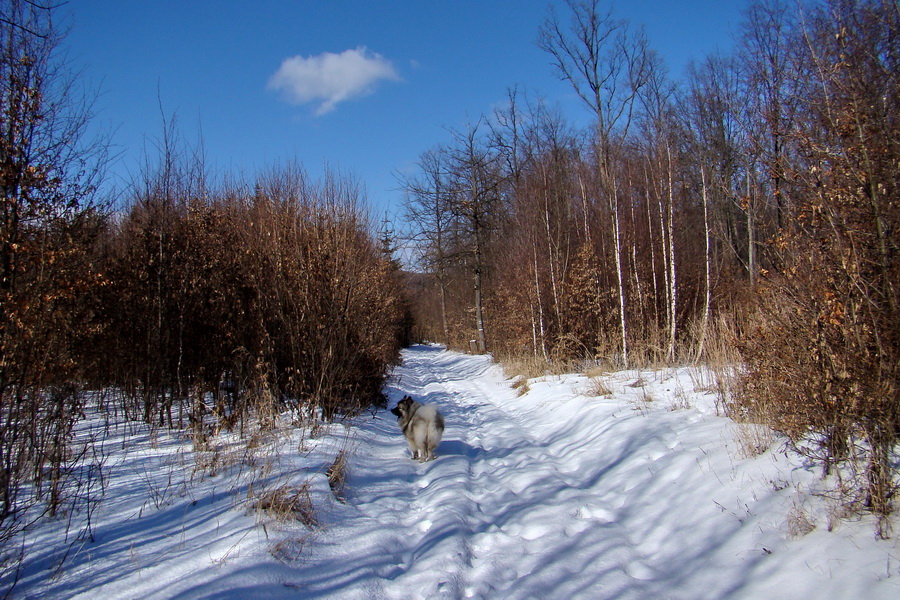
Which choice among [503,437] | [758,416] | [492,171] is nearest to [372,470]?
[503,437]

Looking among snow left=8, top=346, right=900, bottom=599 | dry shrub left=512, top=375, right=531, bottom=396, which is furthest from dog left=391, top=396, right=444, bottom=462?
dry shrub left=512, top=375, right=531, bottom=396

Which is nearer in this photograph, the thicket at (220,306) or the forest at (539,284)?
the forest at (539,284)

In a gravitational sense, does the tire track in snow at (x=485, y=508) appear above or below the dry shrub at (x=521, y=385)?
Answer: below

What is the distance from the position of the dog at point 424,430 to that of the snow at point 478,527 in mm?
189

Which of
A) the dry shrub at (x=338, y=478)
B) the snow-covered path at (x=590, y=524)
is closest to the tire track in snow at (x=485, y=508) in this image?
the snow-covered path at (x=590, y=524)

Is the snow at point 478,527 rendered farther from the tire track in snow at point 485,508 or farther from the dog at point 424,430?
the dog at point 424,430

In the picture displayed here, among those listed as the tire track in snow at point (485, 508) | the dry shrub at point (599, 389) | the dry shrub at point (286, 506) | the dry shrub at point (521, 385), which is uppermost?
the dry shrub at point (599, 389)

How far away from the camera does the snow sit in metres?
3.09

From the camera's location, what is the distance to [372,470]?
5.98m

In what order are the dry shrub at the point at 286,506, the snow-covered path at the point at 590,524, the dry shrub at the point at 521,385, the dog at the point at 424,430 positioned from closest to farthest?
1. the snow-covered path at the point at 590,524
2. the dry shrub at the point at 286,506
3. the dog at the point at 424,430
4. the dry shrub at the point at 521,385

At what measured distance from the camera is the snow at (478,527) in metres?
3.09

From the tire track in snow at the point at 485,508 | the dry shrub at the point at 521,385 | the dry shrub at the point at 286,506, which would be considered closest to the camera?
the tire track in snow at the point at 485,508

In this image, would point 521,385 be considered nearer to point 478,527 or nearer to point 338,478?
point 338,478

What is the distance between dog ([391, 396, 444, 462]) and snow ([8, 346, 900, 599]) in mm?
189
